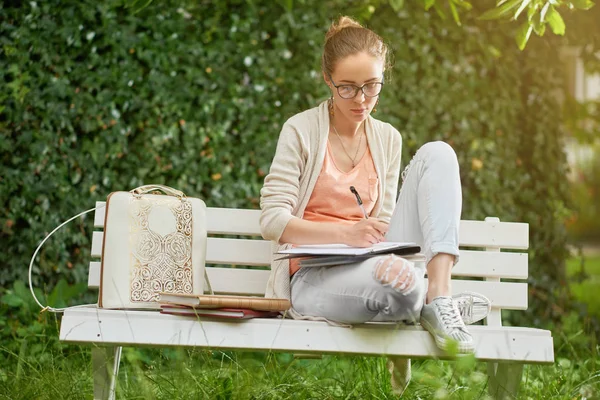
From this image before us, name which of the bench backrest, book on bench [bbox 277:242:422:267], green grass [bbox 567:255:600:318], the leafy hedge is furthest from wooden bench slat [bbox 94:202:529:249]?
green grass [bbox 567:255:600:318]

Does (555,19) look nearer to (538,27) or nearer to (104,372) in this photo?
(538,27)

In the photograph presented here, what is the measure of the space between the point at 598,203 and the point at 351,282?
531 inches

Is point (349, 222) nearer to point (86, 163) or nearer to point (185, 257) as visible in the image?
point (185, 257)

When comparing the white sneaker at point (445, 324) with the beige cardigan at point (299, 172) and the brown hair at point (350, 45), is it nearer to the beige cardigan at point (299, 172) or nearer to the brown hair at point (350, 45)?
the beige cardigan at point (299, 172)

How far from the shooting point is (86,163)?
4.05m

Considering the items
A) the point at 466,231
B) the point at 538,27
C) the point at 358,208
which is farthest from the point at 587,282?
the point at 358,208

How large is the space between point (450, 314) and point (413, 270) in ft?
0.57

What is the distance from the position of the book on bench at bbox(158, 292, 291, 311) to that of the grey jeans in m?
0.16

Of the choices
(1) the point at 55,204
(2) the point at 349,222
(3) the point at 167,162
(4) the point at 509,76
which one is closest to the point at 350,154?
(2) the point at 349,222

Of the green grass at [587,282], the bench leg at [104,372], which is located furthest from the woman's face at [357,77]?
the green grass at [587,282]

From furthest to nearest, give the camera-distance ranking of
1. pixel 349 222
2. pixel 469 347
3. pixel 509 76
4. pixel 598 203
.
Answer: pixel 598 203 → pixel 509 76 → pixel 349 222 → pixel 469 347

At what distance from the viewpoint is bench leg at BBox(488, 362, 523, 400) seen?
2.54 m

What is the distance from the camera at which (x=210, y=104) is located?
421 centimetres

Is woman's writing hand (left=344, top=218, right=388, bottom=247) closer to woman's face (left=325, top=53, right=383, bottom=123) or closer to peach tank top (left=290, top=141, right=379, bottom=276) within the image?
peach tank top (left=290, top=141, right=379, bottom=276)
